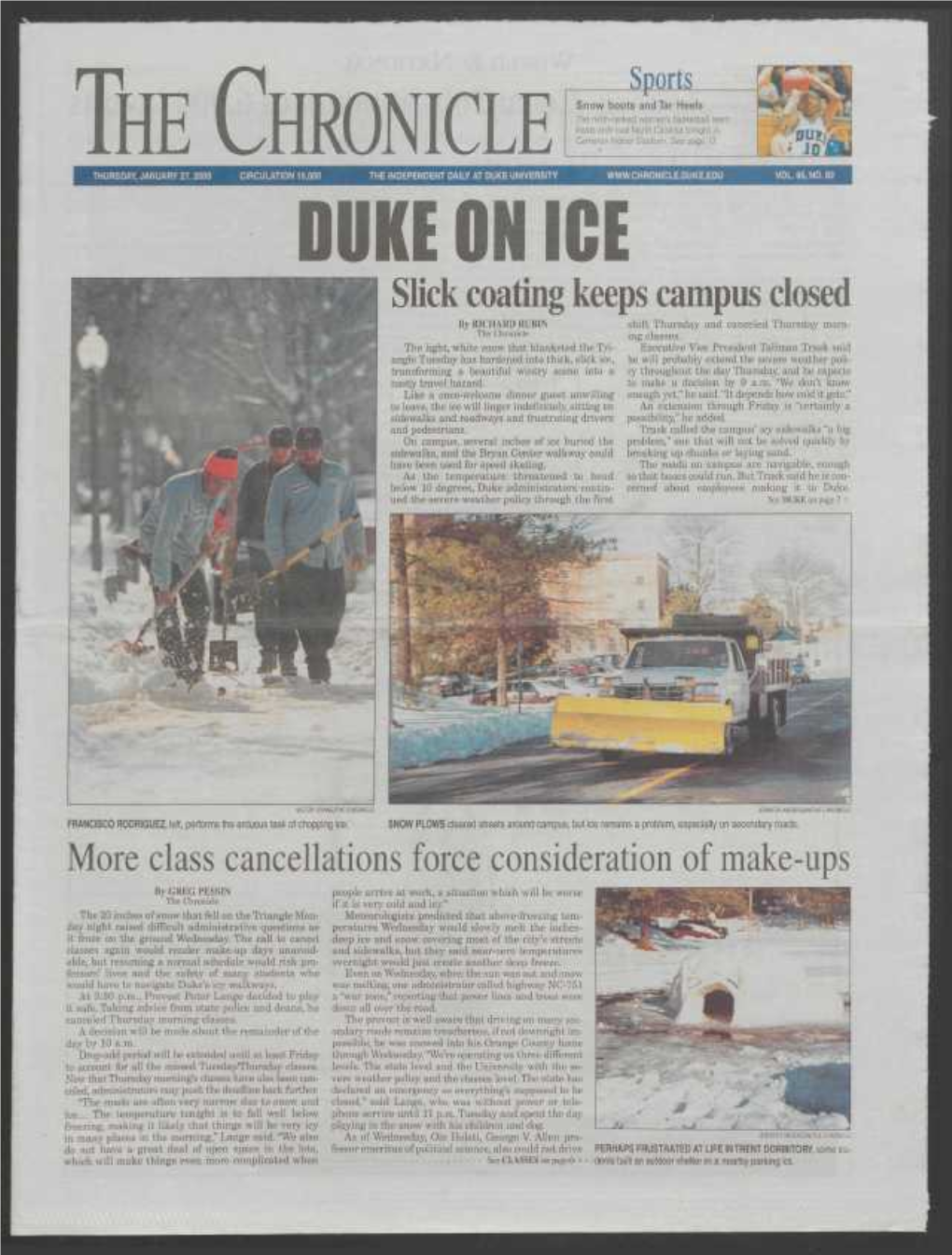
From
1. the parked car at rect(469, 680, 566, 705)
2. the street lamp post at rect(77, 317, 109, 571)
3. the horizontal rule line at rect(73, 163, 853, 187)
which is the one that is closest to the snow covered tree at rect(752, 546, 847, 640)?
the parked car at rect(469, 680, 566, 705)

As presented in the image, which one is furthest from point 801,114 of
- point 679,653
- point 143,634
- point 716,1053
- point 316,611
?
point 716,1053

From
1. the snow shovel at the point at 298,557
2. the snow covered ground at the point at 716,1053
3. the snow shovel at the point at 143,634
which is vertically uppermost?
the snow shovel at the point at 298,557

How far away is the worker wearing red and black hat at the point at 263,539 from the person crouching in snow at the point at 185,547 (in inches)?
1.5

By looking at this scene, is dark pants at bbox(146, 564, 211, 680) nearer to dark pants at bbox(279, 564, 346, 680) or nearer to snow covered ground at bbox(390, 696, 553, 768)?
dark pants at bbox(279, 564, 346, 680)

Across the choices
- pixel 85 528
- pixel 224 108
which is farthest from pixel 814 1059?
pixel 224 108

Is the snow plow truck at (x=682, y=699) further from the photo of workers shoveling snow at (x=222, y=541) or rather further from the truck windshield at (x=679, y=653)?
the photo of workers shoveling snow at (x=222, y=541)

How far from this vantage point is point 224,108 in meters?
1.63

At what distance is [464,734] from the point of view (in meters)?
1.61

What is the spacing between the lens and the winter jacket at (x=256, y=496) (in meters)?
1.62

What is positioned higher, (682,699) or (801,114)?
(801,114)

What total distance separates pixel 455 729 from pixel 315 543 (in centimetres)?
39

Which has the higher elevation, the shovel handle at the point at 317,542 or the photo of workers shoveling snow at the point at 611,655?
the shovel handle at the point at 317,542

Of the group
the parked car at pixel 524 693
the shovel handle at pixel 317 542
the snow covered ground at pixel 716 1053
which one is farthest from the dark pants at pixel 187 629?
the snow covered ground at pixel 716 1053

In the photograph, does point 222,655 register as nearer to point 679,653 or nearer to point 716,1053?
point 679,653
